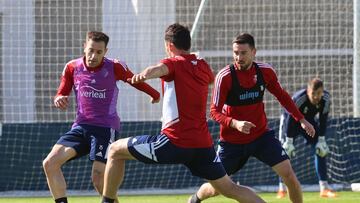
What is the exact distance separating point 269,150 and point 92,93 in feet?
6.17

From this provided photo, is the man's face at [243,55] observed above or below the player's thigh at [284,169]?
above

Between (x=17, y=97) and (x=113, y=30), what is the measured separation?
1.88m

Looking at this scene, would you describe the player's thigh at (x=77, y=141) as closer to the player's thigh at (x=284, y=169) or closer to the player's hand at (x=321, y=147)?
the player's thigh at (x=284, y=169)

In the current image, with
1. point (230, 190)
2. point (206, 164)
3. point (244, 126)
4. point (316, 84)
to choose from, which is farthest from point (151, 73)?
point (316, 84)

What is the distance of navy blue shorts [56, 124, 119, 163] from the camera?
10891 mm

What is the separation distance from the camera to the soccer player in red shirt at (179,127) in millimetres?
9266

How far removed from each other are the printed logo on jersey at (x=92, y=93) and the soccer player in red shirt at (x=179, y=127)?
1.69 metres

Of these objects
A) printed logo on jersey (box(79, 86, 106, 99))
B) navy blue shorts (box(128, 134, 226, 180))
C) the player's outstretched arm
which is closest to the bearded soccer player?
printed logo on jersey (box(79, 86, 106, 99))

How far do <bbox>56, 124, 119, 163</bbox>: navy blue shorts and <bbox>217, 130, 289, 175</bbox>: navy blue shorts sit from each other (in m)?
1.17

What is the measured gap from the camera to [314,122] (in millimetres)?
15258

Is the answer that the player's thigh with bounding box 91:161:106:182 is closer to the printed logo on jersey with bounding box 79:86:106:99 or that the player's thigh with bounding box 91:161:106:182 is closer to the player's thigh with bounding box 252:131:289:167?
the printed logo on jersey with bounding box 79:86:106:99

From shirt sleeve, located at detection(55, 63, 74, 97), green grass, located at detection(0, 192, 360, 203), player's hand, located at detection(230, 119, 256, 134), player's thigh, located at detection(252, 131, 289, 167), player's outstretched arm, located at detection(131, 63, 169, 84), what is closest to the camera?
player's outstretched arm, located at detection(131, 63, 169, 84)

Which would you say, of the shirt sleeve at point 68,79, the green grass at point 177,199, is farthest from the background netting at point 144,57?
the shirt sleeve at point 68,79

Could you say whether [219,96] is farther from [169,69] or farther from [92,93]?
[169,69]
